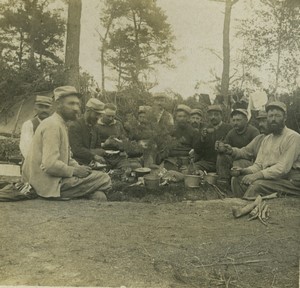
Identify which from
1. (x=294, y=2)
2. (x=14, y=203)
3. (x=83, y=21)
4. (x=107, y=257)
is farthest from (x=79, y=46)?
(x=107, y=257)

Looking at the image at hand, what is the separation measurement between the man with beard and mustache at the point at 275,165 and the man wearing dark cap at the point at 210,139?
0.82m

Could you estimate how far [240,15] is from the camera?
13.8ft

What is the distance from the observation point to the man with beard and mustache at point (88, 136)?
5289mm

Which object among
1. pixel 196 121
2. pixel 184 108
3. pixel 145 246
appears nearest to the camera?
pixel 145 246

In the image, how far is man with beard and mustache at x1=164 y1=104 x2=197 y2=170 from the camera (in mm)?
5349

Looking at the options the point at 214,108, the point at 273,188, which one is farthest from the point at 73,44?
the point at 273,188

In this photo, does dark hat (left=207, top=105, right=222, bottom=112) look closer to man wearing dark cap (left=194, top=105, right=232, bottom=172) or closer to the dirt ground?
man wearing dark cap (left=194, top=105, right=232, bottom=172)


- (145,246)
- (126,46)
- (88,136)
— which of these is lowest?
(145,246)

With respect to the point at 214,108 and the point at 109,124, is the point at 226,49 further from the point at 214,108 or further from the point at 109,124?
the point at 109,124

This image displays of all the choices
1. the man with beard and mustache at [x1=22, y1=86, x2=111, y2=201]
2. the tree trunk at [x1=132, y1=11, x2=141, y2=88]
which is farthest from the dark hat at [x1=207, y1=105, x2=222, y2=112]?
the man with beard and mustache at [x1=22, y1=86, x2=111, y2=201]

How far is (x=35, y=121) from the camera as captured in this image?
5.10 meters

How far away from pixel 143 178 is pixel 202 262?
1.70 metres

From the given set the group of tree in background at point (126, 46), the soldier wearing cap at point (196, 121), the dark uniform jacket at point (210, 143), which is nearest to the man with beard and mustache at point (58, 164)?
the group of tree in background at point (126, 46)

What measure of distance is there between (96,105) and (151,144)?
1.00m
